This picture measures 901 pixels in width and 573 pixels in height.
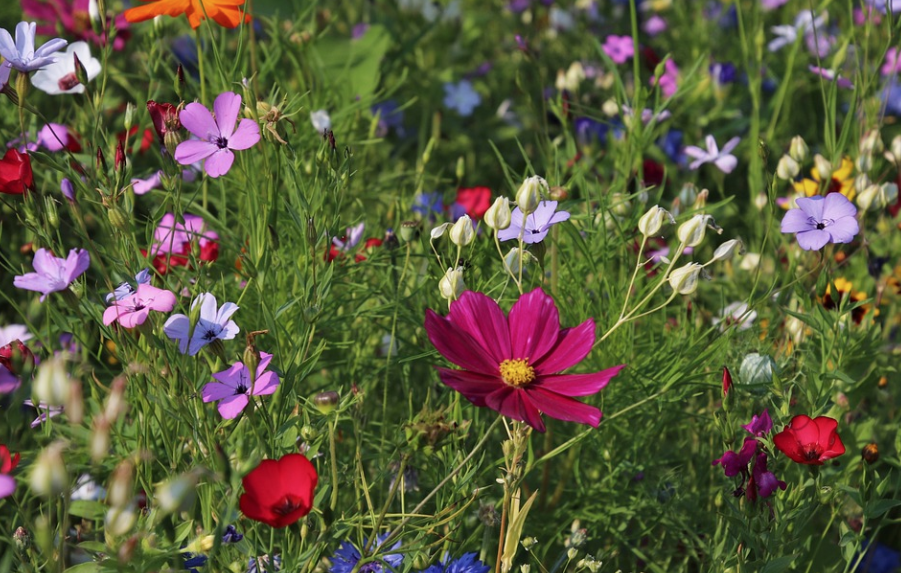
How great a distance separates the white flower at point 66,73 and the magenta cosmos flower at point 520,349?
62 cm

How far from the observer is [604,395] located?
46.1 inches

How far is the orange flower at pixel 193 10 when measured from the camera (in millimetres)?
1080

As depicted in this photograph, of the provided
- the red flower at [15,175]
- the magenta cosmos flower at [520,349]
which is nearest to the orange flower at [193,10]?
the red flower at [15,175]

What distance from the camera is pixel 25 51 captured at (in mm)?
989

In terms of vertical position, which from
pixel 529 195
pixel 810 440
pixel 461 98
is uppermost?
pixel 529 195

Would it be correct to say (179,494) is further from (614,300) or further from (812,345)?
(812,345)

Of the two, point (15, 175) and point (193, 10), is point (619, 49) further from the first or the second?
point (15, 175)

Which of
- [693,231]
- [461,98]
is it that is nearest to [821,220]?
[693,231]

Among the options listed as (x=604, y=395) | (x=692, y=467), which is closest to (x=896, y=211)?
(x=692, y=467)

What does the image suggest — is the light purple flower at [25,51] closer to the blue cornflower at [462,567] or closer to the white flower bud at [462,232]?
the white flower bud at [462,232]

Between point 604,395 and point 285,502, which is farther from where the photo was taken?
point 604,395

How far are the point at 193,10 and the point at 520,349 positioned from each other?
0.57 m

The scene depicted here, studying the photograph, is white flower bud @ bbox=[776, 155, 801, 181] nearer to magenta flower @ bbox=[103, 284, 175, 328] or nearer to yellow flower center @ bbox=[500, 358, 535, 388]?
yellow flower center @ bbox=[500, 358, 535, 388]

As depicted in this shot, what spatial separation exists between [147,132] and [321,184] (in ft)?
1.91
